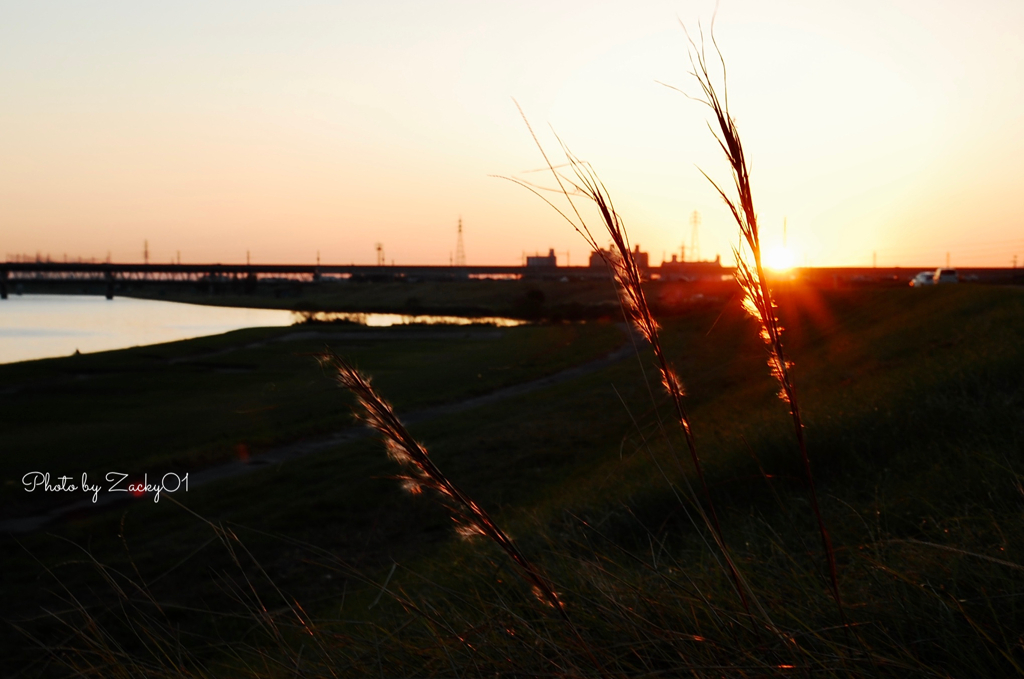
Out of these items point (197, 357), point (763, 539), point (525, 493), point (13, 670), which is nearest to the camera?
point (763, 539)

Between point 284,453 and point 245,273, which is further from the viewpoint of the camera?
point 245,273

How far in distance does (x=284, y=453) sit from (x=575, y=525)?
913 cm

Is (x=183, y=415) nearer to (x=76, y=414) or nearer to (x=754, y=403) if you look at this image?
(x=76, y=414)

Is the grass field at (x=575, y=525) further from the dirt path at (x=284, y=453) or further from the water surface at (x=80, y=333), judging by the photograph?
the water surface at (x=80, y=333)

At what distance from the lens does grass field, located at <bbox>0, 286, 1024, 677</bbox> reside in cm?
226

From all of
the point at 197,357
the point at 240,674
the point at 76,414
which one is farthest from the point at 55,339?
the point at 240,674

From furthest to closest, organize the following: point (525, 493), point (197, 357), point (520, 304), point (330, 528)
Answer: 1. point (520, 304)
2. point (197, 357)
3. point (525, 493)
4. point (330, 528)

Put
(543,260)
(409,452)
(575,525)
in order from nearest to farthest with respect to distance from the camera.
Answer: (409,452) < (575,525) < (543,260)

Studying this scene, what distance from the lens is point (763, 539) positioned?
485 centimetres

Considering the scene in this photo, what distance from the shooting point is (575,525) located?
19.9ft

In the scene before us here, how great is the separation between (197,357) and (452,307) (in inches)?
2140

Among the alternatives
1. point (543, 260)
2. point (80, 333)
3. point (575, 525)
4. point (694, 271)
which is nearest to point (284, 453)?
point (575, 525)

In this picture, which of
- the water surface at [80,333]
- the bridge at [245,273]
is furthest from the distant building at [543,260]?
the water surface at [80,333]

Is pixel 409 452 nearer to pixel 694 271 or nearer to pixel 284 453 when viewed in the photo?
pixel 284 453
